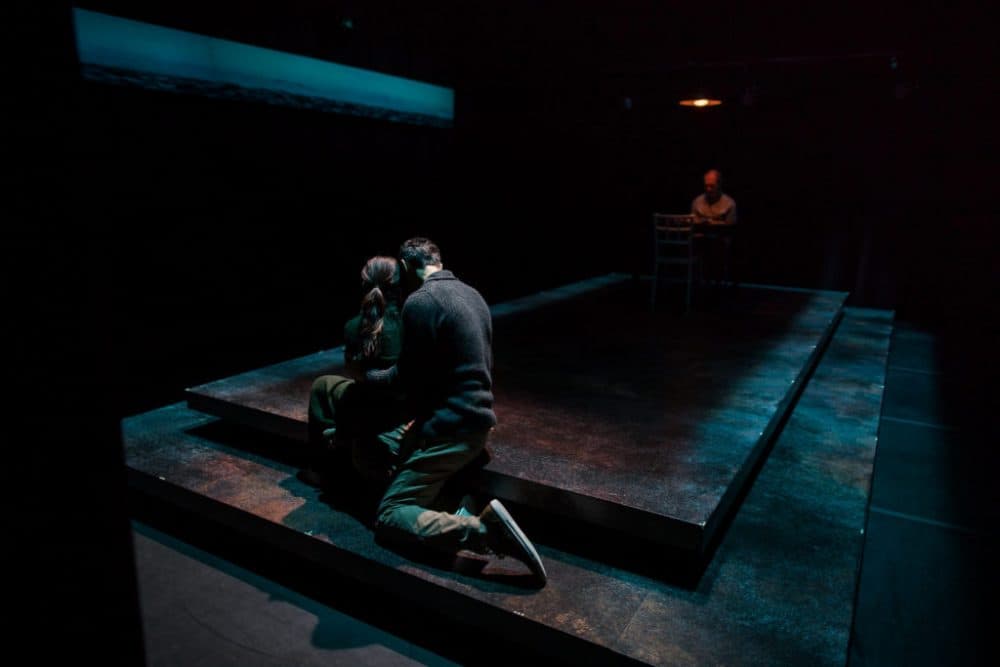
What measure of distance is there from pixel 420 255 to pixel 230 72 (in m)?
4.54

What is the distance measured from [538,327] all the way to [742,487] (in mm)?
2862

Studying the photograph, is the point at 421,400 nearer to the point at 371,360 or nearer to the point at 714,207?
the point at 371,360

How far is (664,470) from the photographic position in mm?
2941

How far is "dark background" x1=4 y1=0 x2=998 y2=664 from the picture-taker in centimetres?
535

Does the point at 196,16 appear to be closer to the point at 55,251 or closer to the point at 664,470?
the point at 664,470

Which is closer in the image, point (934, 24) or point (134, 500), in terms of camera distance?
point (134, 500)

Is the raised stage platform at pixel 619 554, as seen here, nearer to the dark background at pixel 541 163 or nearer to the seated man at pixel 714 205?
the dark background at pixel 541 163

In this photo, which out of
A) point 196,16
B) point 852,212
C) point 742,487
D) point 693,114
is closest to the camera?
point 742,487

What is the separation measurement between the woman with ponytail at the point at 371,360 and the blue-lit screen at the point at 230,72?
7.45 feet

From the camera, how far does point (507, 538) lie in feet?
7.95

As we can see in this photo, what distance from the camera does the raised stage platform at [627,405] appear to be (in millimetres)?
2730

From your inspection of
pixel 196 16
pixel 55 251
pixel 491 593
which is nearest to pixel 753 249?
pixel 196 16

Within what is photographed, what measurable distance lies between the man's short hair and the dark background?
2.79 metres

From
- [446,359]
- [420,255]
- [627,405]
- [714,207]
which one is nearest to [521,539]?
[446,359]
